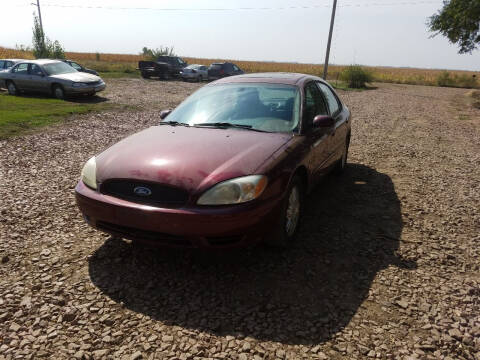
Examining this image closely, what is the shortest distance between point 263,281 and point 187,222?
85 centimetres

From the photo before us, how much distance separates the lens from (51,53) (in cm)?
3256

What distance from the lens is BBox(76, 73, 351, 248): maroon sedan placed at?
278 centimetres

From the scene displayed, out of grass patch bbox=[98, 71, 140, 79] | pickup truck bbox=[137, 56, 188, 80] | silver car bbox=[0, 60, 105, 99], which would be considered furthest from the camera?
pickup truck bbox=[137, 56, 188, 80]

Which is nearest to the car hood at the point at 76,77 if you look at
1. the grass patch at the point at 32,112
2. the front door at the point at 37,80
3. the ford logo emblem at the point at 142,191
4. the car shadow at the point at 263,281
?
the front door at the point at 37,80

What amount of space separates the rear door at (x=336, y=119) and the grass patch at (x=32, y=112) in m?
7.11

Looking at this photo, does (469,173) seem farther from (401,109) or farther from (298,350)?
(401,109)

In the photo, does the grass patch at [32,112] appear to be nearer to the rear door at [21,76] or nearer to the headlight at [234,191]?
the rear door at [21,76]

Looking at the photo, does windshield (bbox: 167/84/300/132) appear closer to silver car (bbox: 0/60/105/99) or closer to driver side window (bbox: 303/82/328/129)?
driver side window (bbox: 303/82/328/129)

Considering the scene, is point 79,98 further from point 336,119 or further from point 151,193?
point 151,193

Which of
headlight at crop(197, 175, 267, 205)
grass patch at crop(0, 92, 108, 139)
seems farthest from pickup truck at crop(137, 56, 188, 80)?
headlight at crop(197, 175, 267, 205)

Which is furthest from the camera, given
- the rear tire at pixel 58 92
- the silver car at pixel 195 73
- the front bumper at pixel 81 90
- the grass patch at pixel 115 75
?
the silver car at pixel 195 73

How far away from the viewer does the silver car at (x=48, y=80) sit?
46.4 ft

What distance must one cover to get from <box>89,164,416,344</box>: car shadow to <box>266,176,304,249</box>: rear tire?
0.16m

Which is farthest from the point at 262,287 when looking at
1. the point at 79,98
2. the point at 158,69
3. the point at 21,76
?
the point at 158,69
